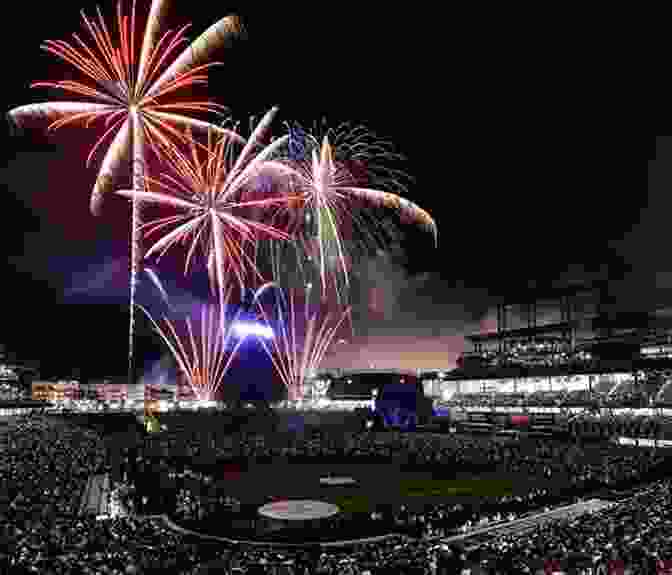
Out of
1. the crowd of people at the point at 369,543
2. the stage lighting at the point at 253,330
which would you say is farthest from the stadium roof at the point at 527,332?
the crowd of people at the point at 369,543

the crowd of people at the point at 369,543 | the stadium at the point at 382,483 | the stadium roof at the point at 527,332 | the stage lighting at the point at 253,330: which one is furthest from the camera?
the stage lighting at the point at 253,330

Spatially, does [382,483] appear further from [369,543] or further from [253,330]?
[253,330]

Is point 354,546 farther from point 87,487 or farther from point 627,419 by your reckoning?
point 627,419

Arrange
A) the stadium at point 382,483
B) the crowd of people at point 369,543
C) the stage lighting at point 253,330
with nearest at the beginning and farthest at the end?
1. the crowd of people at point 369,543
2. the stadium at point 382,483
3. the stage lighting at point 253,330

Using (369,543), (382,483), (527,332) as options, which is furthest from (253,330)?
(369,543)

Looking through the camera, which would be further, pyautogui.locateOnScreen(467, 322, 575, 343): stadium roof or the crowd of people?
pyautogui.locateOnScreen(467, 322, 575, 343): stadium roof

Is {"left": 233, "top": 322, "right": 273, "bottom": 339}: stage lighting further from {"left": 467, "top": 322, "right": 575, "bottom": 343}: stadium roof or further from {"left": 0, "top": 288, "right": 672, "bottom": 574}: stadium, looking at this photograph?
{"left": 467, "top": 322, "right": 575, "bottom": 343}: stadium roof

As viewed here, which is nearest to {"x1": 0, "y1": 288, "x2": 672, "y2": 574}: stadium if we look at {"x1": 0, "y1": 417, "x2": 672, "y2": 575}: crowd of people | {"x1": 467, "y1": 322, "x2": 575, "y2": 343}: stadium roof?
{"x1": 0, "y1": 417, "x2": 672, "y2": 575}: crowd of people

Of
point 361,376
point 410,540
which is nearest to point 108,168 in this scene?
point 410,540

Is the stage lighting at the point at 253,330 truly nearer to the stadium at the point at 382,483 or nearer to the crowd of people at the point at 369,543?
the stadium at the point at 382,483
